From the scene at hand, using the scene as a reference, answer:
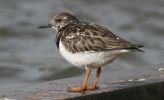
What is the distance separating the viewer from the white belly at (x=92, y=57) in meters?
6.34

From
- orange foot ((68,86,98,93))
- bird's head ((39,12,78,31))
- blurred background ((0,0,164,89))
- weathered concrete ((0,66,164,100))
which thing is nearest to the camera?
weathered concrete ((0,66,164,100))

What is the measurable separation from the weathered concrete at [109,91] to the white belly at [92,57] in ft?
0.87

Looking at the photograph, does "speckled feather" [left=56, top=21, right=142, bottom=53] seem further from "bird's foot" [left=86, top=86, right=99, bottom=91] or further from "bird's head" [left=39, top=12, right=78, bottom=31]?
"bird's foot" [left=86, top=86, right=99, bottom=91]

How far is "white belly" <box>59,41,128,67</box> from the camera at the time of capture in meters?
6.34

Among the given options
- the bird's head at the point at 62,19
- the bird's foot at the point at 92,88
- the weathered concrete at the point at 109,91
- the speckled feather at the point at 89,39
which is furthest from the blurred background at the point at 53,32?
the bird's foot at the point at 92,88

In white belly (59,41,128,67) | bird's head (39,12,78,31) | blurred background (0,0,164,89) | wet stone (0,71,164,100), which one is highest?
blurred background (0,0,164,89)

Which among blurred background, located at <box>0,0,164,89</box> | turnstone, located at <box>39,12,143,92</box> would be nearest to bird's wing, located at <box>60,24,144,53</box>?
turnstone, located at <box>39,12,143,92</box>

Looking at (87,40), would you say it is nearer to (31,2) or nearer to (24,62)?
(24,62)

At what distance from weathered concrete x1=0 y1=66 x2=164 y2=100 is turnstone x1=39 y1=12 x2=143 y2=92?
190mm

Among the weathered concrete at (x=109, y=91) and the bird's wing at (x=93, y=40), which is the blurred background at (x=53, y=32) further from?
the bird's wing at (x=93, y=40)

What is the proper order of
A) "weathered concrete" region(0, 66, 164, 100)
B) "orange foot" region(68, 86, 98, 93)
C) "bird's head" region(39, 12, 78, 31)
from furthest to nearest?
"bird's head" region(39, 12, 78, 31) → "orange foot" region(68, 86, 98, 93) → "weathered concrete" region(0, 66, 164, 100)

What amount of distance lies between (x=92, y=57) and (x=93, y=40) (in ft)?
0.58

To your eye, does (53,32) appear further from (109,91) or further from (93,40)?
(109,91)

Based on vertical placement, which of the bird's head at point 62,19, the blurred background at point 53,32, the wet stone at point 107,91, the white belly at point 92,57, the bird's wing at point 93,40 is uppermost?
the blurred background at point 53,32
